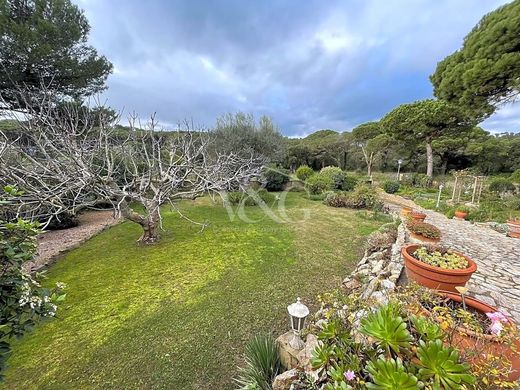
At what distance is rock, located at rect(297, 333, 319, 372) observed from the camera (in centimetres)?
172

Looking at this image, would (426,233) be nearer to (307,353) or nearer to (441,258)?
(441,258)

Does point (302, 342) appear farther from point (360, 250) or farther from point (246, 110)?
point (246, 110)

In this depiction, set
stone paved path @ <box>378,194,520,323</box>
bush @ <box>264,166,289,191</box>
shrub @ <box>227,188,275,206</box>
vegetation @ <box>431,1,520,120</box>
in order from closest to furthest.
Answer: stone paved path @ <box>378,194,520,323</box>
vegetation @ <box>431,1,520,120</box>
shrub @ <box>227,188,275,206</box>
bush @ <box>264,166,289,191</box>

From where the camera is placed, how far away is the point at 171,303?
3.12 m

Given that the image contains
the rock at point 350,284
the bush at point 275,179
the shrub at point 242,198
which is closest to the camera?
the rock at point 350,284

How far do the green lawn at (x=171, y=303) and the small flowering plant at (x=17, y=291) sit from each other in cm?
127

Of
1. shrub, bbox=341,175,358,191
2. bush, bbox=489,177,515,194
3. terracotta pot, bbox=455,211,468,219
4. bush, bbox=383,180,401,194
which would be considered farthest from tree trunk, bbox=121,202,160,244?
bush, bbox=489,177,515,194

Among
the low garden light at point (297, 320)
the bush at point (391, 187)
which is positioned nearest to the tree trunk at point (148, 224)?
the low garden light at point (297, 320)

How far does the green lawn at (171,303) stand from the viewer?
2.15 m

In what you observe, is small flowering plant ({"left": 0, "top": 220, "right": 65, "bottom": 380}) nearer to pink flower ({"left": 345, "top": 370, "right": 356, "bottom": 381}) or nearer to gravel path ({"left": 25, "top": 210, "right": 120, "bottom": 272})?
pink flower ({"left": 345, "top": 370, "right": 356, "bottom": 381})

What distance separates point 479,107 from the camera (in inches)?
235

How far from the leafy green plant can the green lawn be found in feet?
0.91

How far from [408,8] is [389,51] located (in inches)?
65.0

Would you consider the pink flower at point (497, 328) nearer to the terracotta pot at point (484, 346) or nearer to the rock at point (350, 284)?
the terracotta pot at point (484, 346)
